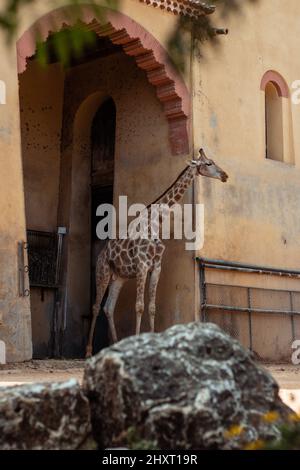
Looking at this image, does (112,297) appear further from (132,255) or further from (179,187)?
(179,187)

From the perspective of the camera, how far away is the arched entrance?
50.0 feet

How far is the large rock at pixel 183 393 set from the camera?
526cm

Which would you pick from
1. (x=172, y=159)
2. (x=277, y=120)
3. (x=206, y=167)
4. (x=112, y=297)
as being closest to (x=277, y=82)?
(x=277, y=120)

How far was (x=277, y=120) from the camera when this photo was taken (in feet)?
56.6

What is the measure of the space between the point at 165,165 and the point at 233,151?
1341mm

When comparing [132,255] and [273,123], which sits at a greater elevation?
[273,123]

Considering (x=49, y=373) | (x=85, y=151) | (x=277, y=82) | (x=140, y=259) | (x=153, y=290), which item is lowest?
(x=49, y=373)

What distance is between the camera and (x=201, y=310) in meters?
14.5

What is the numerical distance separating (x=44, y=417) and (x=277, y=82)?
12807mm

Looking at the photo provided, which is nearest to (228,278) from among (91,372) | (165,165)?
(165,165)

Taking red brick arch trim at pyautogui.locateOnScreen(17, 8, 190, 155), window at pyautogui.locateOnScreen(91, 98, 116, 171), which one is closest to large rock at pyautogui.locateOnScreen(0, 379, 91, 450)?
red brick arch trim at pyautogui.locateOnScreen(17, 8, 190, 155)

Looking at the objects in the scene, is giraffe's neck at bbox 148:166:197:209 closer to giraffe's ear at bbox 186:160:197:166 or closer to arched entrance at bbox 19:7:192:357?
giraffe's ear at bbox 186:160:197:166
